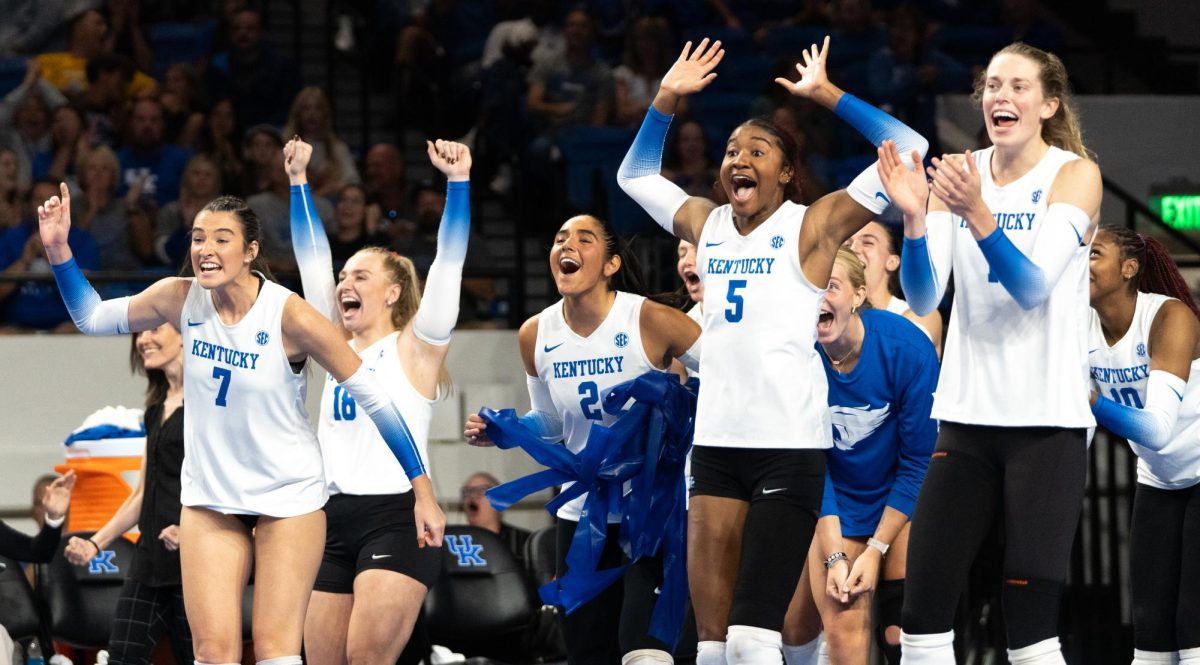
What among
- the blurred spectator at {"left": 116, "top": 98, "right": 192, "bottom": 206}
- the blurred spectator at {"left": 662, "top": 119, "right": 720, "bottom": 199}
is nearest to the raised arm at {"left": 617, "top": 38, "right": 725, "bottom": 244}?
the blurred spectator at {"left": 662, "top": 119, "right": 720, "bottom": 199}

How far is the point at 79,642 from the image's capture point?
6.93 m

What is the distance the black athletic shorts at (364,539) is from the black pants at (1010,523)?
1.91 metres

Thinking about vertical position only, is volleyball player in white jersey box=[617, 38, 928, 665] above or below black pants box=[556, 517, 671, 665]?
above

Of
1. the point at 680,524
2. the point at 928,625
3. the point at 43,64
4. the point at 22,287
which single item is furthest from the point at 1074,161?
the point at 43,64

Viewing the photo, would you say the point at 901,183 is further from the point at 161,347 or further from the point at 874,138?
the point at 161,347

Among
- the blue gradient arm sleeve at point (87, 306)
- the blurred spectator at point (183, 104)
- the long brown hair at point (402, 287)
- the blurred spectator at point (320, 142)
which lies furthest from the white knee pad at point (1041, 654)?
the blurred spectator at point (183, 104)

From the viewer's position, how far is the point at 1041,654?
3953mm

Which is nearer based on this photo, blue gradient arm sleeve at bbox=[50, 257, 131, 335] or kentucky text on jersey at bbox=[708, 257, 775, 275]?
kentucky text on jersey at bbox=[708, 257, 775, 275]

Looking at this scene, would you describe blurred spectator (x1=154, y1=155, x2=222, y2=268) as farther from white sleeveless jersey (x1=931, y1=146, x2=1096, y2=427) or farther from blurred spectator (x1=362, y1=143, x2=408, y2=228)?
white sleeveless jersey (x1=931, y1=146, x2=1096, y2=427)

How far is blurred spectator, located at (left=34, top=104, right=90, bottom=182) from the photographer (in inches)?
388

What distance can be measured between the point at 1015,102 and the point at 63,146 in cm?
711

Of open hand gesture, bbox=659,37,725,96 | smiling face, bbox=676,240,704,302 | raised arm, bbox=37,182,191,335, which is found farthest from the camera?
smiling face, bbox=676,240,704,302

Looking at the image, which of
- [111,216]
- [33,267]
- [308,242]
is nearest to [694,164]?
[111,216]

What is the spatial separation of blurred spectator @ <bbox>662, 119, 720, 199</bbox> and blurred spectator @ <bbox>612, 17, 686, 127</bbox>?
0.52 m
